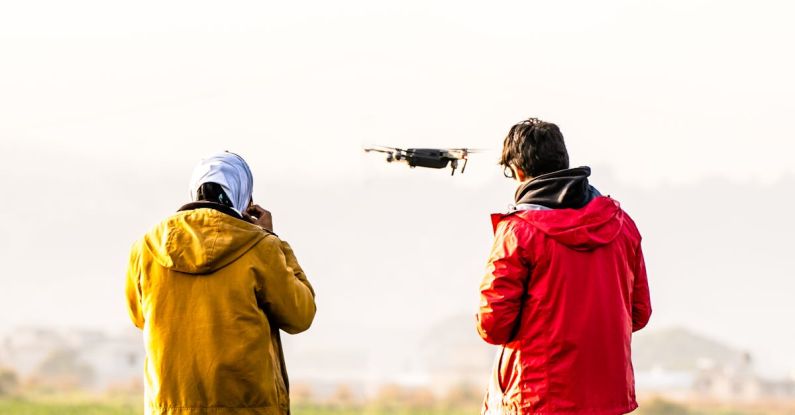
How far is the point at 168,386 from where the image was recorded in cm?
487

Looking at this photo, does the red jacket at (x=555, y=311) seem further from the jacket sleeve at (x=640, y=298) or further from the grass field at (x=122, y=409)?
the grass field at (x=122, y=409)

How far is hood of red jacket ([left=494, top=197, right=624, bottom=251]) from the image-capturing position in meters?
4.80

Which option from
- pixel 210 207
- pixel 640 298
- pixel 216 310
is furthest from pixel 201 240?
pixel 640 298

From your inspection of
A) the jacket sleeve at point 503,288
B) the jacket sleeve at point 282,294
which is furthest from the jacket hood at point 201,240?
the jacket sleeve at point 503,288

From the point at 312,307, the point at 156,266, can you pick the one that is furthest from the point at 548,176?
the point at 156,266

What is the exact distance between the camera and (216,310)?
4.80 metres

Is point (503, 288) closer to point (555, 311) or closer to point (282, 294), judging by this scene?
point (555, 311)

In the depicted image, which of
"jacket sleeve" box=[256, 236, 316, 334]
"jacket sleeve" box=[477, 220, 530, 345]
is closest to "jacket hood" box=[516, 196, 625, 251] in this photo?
"jacket sleeve" box=[477, 220, 530, 345]

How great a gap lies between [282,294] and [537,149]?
51.3 inches

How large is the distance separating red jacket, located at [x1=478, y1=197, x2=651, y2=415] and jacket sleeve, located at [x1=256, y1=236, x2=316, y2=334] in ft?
2.55

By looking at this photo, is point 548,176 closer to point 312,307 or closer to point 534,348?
point 534,348

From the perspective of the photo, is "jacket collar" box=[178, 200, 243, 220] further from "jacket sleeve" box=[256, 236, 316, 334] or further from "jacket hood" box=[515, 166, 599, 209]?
"jacket hood" box=[515, 166, 599, 209]

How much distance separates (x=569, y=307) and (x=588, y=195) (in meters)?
0.54

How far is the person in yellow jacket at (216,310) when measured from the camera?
481cm
